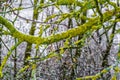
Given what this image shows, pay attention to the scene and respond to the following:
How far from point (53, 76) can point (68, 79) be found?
445 mm

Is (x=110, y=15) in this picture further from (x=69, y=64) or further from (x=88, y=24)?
(x=69, y=64)

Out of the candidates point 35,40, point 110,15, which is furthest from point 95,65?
point 35,40

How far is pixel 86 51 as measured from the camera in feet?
18.8

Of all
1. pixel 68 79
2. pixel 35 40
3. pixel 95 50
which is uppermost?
pixel 35 40

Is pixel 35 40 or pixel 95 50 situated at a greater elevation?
pixel 35 40

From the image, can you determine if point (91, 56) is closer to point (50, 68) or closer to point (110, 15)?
point (50, 68)

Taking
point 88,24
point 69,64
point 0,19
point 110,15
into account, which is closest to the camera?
point 0,19

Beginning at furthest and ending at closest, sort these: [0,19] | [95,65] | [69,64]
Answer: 1. [95,65]
2. [69,64]
3. [0,19]

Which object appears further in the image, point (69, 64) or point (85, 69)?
point (85, 69)

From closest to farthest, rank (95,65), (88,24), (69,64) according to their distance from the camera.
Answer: (88,24) < (69,64) < (95,65)

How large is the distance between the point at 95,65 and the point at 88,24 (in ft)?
12.6

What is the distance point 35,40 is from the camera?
67.9 inches

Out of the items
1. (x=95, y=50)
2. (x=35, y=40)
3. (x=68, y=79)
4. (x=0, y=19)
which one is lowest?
(x=68, y=79)

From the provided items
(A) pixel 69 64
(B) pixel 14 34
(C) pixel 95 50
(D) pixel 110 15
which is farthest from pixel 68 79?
(B) pixel 14 34
